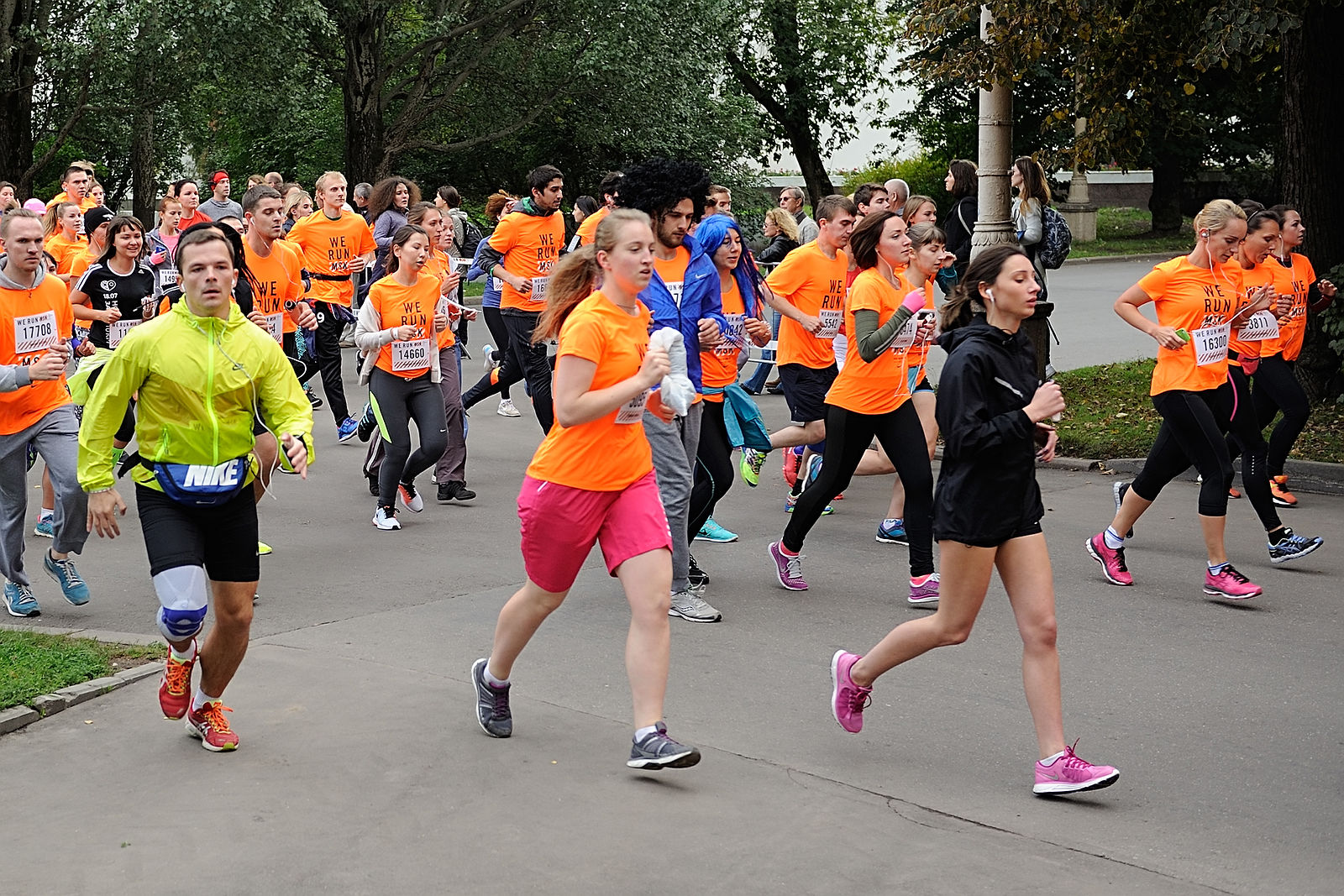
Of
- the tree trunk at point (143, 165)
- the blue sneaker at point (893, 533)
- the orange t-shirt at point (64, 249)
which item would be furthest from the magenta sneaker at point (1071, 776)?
the tree trunk at point (143, 165)

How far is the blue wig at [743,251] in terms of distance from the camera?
7.80 metres

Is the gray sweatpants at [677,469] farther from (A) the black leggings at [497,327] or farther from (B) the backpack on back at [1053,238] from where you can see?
(B) the backpack on back at [1053,238]

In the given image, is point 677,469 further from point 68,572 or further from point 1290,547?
point 1290,547

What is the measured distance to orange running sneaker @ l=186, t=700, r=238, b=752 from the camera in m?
5.39

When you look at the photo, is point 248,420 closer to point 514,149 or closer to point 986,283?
point 986,283

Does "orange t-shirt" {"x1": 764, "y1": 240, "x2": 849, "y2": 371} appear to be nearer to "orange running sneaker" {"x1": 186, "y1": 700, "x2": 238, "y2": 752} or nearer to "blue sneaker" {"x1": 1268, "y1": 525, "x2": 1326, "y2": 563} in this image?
"blue sneaker" {"x1": 1268, "y1": 525, "x2": 1326, "y2": 563}

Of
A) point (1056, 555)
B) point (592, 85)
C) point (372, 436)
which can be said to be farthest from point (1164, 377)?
point (592, 85)

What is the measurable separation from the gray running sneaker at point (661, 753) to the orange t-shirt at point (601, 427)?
832mm

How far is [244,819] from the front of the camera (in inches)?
188

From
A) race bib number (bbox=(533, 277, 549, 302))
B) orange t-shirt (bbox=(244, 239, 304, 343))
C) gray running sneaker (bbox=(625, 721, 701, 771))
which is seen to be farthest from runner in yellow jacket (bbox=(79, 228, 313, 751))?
race bib number (bbox=(533, 277, 549, 302))

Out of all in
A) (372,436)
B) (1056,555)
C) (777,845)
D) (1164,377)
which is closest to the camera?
(777,845)

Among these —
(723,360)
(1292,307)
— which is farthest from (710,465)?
(1292,307)

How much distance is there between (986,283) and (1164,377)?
306cm

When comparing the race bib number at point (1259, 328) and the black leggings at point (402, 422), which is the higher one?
the race bib number at point (1259, 328)
